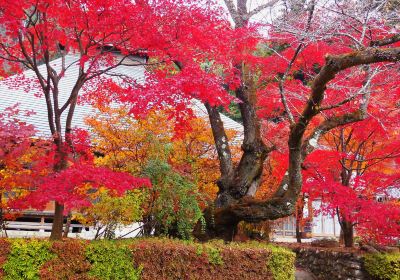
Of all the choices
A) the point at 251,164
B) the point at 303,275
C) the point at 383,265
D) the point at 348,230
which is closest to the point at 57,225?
the point at 251,164

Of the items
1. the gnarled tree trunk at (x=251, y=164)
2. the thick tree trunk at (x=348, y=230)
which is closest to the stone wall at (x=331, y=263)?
the thick tree trunk at (x=348, y=230)

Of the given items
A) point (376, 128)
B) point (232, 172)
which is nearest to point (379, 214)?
point (376, 128)

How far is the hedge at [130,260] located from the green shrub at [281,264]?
9cm

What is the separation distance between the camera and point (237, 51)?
35.2ft

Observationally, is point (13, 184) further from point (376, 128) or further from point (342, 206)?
point (376, 128)

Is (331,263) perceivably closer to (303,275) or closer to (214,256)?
(303,275)

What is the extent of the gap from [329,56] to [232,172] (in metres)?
4.09

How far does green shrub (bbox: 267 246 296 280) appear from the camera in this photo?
8.48 m

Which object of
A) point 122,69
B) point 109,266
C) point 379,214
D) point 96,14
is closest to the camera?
point 109,266

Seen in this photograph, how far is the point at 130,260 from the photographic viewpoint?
7082mm

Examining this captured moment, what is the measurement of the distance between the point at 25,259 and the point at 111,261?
1316 mm

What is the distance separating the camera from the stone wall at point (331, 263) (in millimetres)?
10789

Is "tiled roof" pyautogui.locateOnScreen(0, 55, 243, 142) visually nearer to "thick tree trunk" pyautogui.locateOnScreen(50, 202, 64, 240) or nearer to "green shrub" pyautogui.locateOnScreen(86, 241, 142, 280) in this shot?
"thick tree trunk" pyautogui.locateOnScreen(50, 202, 64, 240)

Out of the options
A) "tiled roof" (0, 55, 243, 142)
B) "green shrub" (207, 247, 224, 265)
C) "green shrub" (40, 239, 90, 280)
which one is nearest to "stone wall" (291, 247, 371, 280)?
"green shrub" (207, 247, 224, 265)
